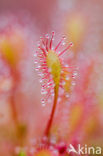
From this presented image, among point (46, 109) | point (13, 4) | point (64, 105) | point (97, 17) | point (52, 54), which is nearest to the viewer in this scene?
point (52, 54)

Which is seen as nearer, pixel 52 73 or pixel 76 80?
pixel 52 73

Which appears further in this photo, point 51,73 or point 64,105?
point 64,105

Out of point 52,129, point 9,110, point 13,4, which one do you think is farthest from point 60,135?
point 13,4

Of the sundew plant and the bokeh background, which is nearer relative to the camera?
the sundew plant

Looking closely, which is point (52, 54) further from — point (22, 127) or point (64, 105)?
point (22, 127)

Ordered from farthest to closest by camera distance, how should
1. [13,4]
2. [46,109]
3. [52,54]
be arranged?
[13,4], [46,109], [52,54]

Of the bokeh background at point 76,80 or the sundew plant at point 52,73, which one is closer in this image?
the sundew plant at point 52,73

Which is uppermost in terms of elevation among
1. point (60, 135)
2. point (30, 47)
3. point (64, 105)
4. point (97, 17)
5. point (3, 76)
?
point (97, 17)

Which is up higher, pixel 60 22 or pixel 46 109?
pixel 60 22
